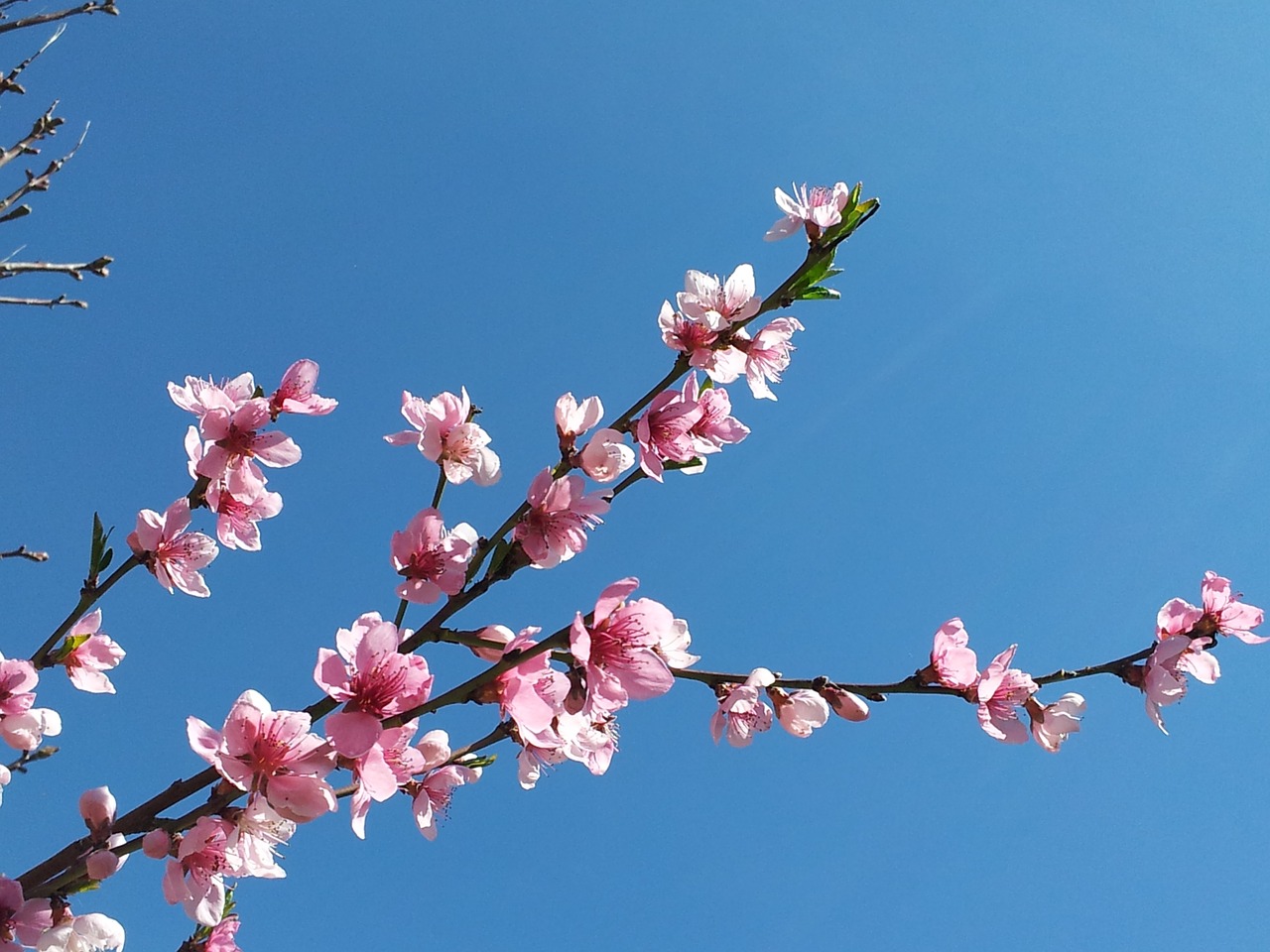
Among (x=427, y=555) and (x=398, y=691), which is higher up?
(x=427, y=555)

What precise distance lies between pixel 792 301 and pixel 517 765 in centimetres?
149

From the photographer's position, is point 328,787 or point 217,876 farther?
point 217,876

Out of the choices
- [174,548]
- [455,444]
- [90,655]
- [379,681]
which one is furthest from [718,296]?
[90,655]

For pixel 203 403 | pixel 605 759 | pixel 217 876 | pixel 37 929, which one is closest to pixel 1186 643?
pixel 605 759

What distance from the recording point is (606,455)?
210 cm

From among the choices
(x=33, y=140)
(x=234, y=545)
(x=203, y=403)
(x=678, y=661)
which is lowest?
(x=678, y=661)

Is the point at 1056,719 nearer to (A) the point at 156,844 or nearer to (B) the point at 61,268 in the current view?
(A) the point at 156,844

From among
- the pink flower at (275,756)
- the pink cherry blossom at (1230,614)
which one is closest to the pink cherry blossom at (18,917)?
the pink flower at (275,756)

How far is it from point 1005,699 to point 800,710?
63 centimetres

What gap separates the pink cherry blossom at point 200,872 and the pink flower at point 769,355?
172 cm

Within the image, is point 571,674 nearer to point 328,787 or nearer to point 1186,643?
point 328,787

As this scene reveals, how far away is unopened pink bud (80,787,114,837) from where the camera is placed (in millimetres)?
1925

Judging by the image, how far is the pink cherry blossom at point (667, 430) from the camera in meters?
2.21

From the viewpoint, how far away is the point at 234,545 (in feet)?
8.20
